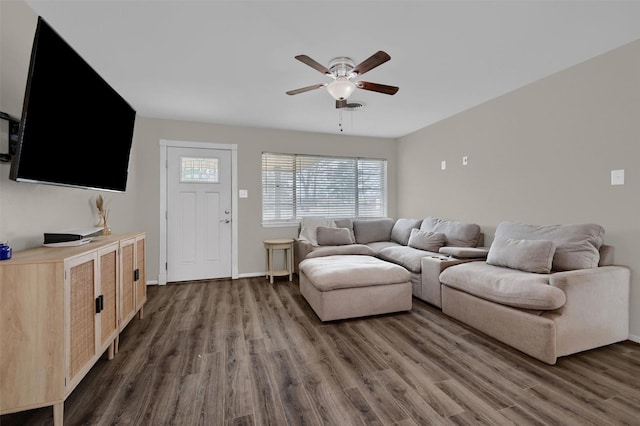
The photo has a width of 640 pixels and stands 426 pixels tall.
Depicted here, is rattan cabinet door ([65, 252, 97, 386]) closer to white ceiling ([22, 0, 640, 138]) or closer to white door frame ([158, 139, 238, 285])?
white ceiling ([22, 0, 640, 138])

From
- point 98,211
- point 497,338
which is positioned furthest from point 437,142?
point 98,211

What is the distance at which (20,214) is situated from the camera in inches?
68.1

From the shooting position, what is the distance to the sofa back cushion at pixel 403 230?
4.53m

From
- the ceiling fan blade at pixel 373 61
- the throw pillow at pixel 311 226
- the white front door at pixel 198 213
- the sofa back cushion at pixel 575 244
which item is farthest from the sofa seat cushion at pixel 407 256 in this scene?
the white front door at pixel 198 213

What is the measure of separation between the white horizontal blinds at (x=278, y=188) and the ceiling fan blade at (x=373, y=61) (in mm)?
2609

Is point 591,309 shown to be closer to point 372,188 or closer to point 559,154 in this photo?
point 559,154

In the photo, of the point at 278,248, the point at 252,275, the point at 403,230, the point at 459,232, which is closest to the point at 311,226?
the point at 278,248

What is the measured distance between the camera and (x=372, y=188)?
536 centimetres

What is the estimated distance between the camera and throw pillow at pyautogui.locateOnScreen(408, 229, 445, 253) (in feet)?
12.3

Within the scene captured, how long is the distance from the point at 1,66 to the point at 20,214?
862 millimetres

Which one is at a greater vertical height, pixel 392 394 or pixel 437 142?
pixel 437 142

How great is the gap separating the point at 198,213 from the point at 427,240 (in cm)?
334

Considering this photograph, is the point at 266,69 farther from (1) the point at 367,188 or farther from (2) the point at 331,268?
(1) the point at 367,188

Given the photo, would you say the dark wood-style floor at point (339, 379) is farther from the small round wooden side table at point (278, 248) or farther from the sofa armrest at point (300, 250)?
the small round wooden side table at point (278, 248)
